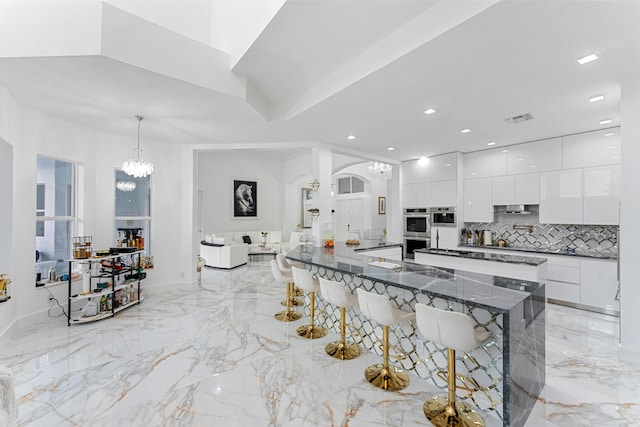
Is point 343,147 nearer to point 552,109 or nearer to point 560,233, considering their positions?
point 552,109

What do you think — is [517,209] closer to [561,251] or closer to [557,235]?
[557,235]

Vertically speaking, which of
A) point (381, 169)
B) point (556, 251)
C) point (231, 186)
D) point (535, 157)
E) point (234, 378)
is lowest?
point (234, 378)

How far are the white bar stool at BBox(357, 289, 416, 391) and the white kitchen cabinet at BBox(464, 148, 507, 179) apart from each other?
165 inches

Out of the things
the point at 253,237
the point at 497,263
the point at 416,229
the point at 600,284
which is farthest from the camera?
the point at 253,237

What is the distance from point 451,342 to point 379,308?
559 mm

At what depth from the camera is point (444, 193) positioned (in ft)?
18.9

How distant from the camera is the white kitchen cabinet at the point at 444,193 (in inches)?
221

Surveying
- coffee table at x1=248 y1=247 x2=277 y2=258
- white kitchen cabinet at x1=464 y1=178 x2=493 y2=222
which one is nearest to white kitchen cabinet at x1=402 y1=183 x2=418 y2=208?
white kitchen cabinet at x1=464 y1=178 x2=493 y2=222

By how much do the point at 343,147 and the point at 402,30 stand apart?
10.2 ft

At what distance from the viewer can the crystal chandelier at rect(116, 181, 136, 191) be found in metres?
4.74

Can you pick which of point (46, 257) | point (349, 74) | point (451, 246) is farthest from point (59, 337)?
point (451, 246)

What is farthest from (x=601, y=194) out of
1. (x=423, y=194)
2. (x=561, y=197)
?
(x=423, y=194)

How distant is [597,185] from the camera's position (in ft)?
13.5

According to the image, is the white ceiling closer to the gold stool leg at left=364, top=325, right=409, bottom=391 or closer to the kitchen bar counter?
the kitchen bar counter
